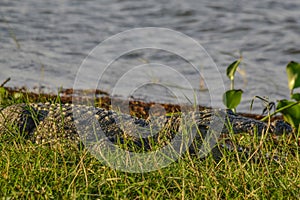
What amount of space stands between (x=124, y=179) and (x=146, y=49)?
5584 mm

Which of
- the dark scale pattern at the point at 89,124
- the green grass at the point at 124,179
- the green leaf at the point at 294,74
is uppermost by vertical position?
the green leaf at the point at 294,74

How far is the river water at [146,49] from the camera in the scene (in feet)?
24.4

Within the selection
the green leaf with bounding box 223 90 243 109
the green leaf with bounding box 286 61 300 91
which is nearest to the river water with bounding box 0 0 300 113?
the green leaf with bounding box 286 61 300 91

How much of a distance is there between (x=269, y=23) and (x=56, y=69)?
12.1 ft

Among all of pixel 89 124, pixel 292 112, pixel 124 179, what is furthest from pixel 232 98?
pixel 124 179

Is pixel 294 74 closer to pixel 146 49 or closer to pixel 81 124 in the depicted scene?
pixel 81 124

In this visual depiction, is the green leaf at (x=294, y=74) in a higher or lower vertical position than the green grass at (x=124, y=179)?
higher

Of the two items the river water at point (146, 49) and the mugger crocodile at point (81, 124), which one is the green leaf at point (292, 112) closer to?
the mugger crocodile at point (81, 124)

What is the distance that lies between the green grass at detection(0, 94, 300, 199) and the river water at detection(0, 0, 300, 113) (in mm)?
3206

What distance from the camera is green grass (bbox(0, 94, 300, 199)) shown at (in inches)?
125

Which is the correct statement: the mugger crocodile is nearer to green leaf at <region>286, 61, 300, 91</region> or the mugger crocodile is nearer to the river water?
green leaf at <region>286, 61, 300, 91</region>

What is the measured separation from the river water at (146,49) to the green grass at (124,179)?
3206mm

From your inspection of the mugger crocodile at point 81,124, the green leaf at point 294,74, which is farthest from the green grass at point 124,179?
the green leaf at point 294,74

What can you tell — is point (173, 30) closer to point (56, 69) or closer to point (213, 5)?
point (213, 5)
